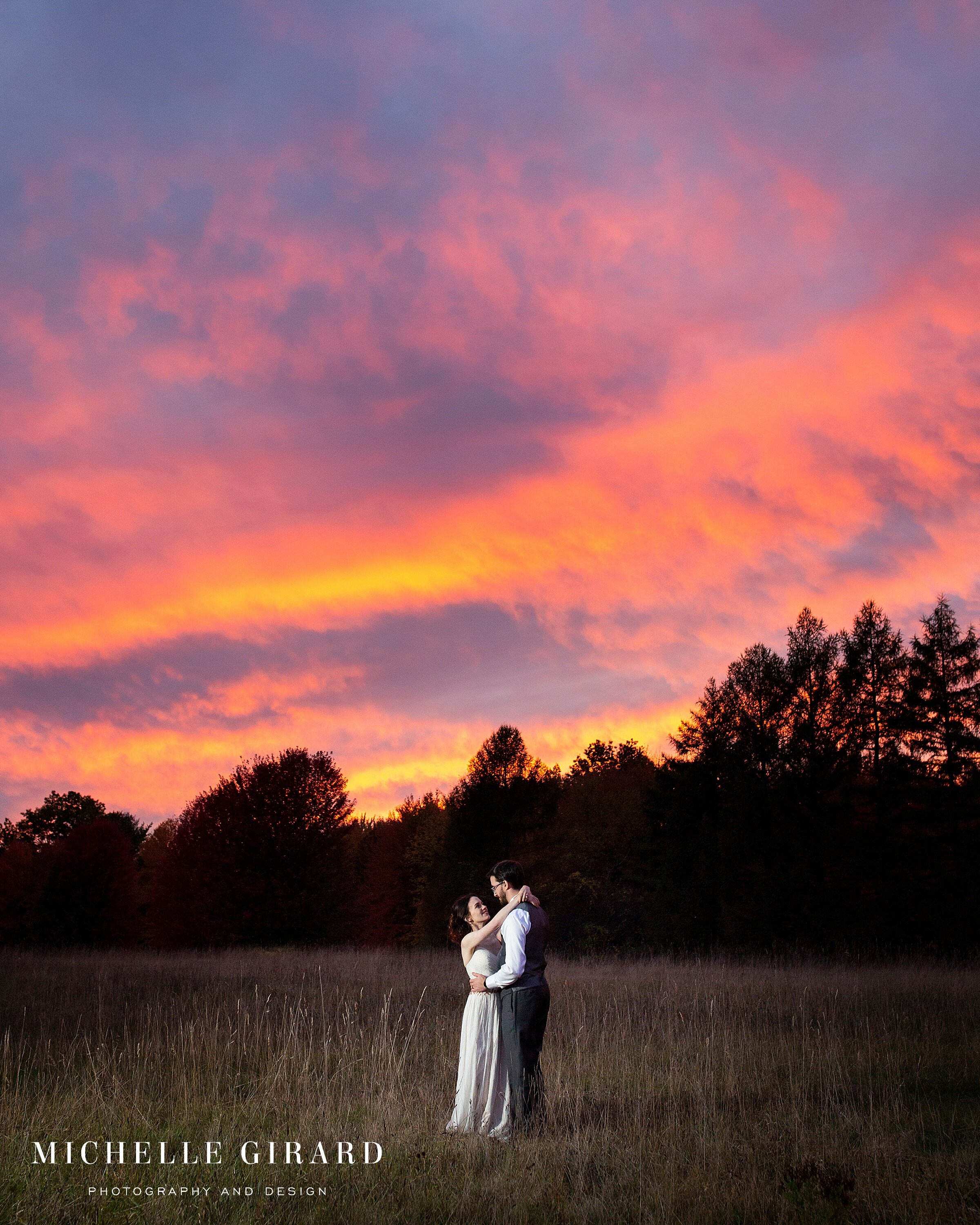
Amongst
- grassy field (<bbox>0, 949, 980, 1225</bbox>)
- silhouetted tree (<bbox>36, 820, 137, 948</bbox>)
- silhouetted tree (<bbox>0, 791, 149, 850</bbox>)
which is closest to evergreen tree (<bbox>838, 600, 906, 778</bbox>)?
grassy field (<bbox>0, 949, 980, 1225</bbox>)

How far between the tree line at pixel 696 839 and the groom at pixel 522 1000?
25.1m

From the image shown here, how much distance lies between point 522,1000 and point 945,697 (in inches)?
1093

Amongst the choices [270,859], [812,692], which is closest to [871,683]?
[812,692]

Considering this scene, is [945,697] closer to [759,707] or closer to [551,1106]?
[759,707]

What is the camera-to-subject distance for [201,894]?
3994 cm

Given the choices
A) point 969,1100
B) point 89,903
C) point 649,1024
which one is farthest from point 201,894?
point 969,1100

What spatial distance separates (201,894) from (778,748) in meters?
23.6

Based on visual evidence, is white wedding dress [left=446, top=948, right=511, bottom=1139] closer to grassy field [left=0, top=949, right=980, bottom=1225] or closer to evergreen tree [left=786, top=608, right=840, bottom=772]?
grassy field [left=0, top=949, right=980, bottom=1225]

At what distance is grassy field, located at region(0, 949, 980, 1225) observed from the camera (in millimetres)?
5410

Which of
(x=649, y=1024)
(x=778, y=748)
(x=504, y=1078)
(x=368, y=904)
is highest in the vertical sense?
(x=778, y=748)

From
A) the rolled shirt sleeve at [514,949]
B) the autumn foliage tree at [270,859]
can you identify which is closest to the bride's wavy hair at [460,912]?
the rolled shirt sleeve at [514,949]

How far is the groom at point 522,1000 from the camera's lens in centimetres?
703

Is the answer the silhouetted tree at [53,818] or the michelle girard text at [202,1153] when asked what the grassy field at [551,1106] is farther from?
the silhouetted tree at [53,818]

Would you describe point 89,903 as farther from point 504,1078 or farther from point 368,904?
point 504,1078
